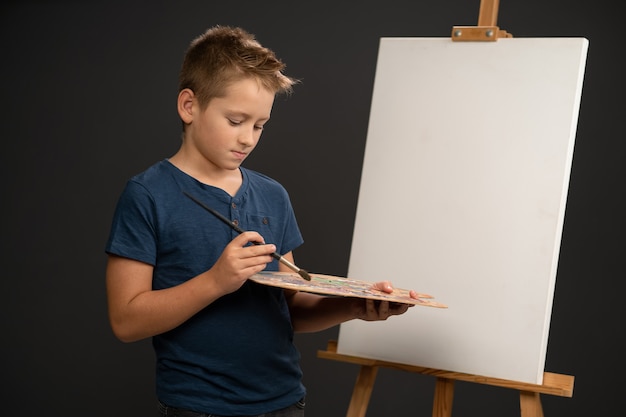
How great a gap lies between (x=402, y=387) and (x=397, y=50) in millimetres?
1306

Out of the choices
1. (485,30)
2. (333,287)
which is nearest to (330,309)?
(333,287)

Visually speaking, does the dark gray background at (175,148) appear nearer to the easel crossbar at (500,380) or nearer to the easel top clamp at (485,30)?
the easel top clamp at (485,30)

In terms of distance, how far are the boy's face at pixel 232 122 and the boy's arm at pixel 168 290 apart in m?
0.21

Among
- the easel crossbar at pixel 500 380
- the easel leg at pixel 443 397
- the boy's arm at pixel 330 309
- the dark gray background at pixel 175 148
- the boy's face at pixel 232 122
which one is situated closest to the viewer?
the boy's face at pixel 232 122

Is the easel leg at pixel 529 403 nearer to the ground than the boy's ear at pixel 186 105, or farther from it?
nearer to the ground

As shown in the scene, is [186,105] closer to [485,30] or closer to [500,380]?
[485,30]

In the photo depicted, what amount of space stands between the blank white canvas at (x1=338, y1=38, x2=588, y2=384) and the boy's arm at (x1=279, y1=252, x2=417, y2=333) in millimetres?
→ 408

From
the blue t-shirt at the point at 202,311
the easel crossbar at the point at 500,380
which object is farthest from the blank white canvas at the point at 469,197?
the blue t-shirt at the point at 202,311

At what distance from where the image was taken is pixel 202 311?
1561 millimetres

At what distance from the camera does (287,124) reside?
3.18m

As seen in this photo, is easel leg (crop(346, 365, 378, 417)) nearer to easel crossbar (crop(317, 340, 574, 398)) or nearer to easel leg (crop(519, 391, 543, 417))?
easel crossbar (crop(317, 340, 574, 398))

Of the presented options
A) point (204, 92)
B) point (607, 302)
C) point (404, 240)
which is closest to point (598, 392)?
point (607, 302)

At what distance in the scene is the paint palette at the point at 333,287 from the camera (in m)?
1.46

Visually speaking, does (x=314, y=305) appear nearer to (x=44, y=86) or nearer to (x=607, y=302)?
(x=607, y=302)
